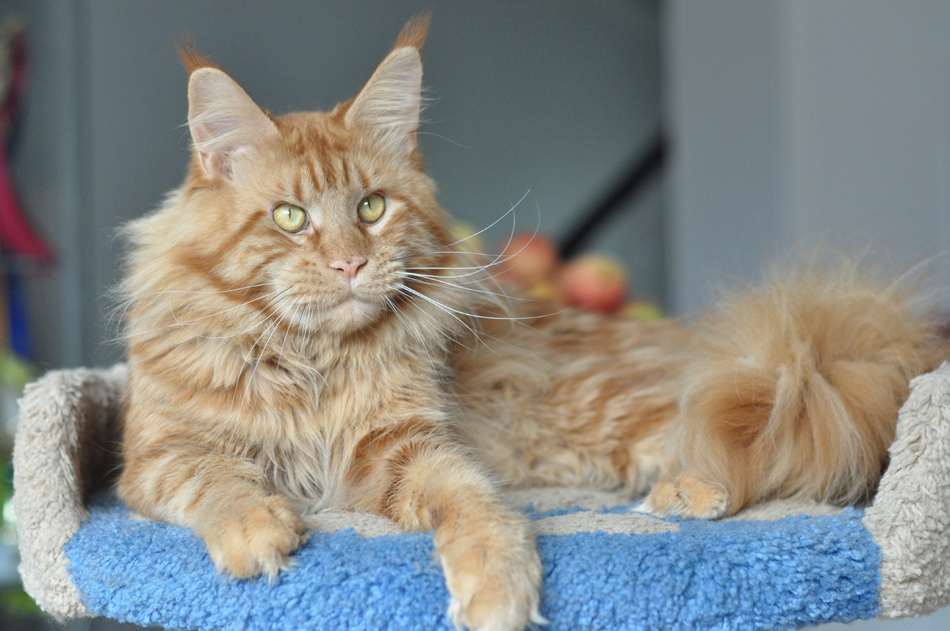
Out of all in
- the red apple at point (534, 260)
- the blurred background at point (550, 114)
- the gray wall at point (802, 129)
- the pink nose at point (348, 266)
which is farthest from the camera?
the red apple at point (534, 260)

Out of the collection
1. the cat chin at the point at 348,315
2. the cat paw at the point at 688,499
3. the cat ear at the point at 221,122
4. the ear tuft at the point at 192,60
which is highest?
the ear tuft at the point at 192,60

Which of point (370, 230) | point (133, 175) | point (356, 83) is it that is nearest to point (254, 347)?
point (370, 230)

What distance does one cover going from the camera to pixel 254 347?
1.21m

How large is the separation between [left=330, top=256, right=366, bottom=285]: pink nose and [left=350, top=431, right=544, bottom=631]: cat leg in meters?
0.30

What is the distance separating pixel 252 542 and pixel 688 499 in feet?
2.26

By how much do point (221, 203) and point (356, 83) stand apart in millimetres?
2596

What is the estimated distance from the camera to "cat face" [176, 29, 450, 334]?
1.15 metres

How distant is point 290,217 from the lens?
120cm

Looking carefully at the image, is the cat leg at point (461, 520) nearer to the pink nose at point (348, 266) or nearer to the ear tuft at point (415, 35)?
the pink nose at point (348, 266)

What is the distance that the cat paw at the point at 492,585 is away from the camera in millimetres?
812

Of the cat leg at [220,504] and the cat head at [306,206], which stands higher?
the cat head at [306,206]

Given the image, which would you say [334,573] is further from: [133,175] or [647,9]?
[647,9]

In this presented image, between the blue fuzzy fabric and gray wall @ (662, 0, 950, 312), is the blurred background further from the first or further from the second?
the blue fuzzy fabric

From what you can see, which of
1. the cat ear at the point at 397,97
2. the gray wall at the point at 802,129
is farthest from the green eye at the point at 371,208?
the gray wall at the point at 802,129
